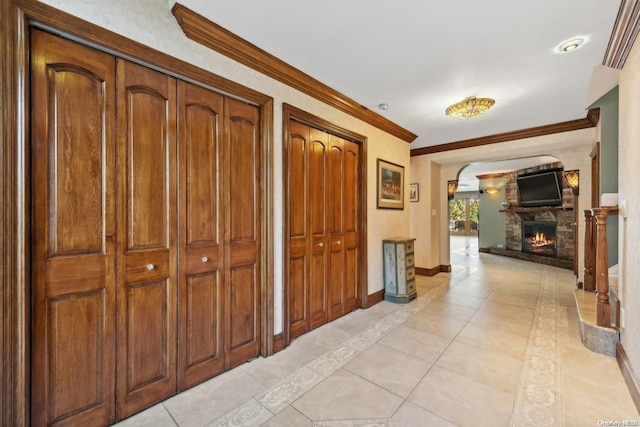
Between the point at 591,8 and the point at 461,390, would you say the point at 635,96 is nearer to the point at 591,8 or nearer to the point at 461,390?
the point at 591,8

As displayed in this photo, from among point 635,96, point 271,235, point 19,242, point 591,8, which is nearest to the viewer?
point 19,242

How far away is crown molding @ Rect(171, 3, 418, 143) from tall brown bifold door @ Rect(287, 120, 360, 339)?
1.20 ft

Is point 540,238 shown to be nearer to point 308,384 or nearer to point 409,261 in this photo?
point 409,261

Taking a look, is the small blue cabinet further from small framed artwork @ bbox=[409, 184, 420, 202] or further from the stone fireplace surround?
the stone fireplace surround

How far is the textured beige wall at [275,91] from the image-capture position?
1.55 m

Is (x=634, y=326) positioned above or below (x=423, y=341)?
above

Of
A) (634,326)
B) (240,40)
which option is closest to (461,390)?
(634,326)

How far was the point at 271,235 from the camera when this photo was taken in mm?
2357

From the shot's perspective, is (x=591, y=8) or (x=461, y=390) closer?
(x=591, y=8)

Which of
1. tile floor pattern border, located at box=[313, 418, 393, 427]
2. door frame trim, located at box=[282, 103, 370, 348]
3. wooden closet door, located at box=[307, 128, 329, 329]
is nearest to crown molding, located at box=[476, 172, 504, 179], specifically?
door frame trim, located at box=[282, 103, 370, 348]

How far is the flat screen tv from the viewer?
6.74 m

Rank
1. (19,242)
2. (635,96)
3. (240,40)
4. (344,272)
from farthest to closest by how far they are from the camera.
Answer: (344,272) → (240,40) → (635,96) → (19,242)

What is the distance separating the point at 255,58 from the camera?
2.20m

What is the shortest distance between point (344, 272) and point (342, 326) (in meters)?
0.62
